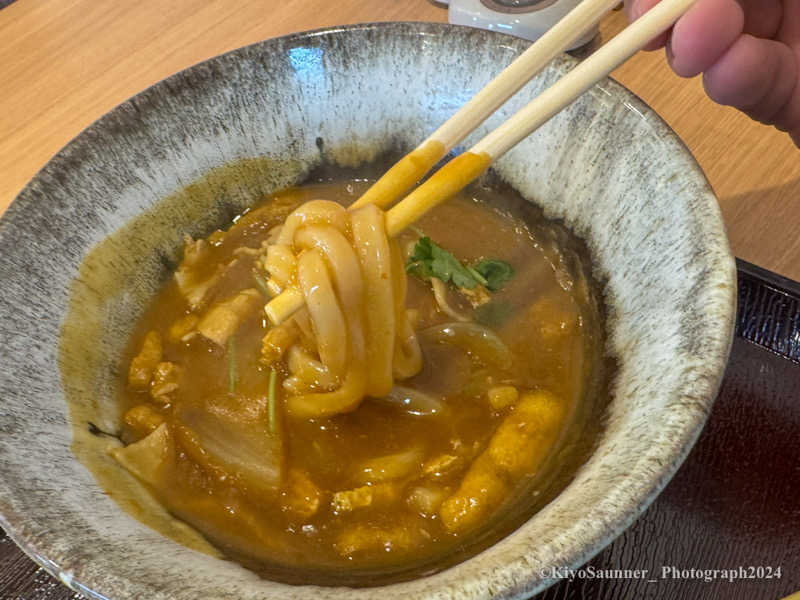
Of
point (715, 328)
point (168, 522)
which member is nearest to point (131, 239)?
point (168, 522)

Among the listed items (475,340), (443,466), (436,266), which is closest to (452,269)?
(436,266)

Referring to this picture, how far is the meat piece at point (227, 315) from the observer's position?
1.42m

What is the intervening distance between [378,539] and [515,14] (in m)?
1.55

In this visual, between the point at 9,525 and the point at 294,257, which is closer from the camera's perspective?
the point at 9,525

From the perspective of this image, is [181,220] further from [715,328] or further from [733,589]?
[733,589]

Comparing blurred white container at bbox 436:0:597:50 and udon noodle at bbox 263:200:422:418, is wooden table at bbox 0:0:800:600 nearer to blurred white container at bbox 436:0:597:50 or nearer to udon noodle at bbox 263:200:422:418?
blurred white container at bbox 436:0:597:50

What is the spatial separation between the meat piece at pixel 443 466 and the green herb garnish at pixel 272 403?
30cm

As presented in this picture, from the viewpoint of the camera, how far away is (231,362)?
4.51 ft

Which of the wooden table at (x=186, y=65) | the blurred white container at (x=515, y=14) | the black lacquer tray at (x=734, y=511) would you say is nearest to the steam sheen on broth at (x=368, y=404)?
the black lacquer tray at (x=734, y=511)

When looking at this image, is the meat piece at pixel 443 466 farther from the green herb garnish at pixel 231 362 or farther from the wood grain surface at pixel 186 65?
the wood grain surface at pixel 186 65

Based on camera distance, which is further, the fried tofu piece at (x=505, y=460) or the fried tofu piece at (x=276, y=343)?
the fried tofu piece at (x=276, y=343)

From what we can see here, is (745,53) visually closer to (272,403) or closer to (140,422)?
(272,403)

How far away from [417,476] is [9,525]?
0.64 meters

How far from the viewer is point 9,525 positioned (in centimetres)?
86
